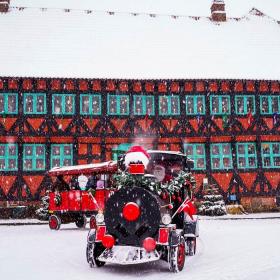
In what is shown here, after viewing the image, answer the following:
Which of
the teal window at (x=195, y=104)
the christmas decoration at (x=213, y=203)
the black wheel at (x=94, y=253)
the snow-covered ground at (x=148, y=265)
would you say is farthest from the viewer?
the teal window at (x=195, y=104)

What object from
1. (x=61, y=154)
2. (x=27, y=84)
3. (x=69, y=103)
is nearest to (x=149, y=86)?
(x=69, y=103)

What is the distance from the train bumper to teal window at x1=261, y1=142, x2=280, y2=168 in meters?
19.4

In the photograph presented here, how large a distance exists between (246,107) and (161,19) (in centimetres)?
825

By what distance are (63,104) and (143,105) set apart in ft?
14.5

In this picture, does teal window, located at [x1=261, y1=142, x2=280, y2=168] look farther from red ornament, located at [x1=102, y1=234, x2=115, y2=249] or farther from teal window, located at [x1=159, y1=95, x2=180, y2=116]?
red ornament, located at [x1=102, y1=234, x2=115, y2=249]

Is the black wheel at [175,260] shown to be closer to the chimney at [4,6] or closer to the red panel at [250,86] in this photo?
the red panel at [250,86]

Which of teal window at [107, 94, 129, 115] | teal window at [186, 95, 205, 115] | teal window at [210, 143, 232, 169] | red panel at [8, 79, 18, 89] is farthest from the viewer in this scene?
teal window at [186, 95, 205, 115]

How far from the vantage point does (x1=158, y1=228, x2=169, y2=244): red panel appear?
24.5 ft

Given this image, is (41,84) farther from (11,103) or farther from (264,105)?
(264,105)

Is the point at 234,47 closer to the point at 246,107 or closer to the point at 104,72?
the point at 246,107

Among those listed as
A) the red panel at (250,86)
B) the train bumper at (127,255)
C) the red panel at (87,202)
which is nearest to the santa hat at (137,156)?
the train bumper at (127,255)

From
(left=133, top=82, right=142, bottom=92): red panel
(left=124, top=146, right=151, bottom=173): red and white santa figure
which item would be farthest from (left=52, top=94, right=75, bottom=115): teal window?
(left=124, top=146, right=151, bottom=173): red and white santa figure

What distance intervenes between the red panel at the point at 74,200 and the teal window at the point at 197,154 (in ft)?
31.9

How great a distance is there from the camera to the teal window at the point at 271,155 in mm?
25562
